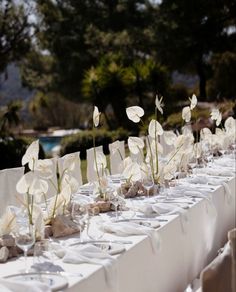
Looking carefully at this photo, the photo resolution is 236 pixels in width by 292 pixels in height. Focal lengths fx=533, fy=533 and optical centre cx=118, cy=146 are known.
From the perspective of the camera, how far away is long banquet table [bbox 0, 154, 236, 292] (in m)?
1.97

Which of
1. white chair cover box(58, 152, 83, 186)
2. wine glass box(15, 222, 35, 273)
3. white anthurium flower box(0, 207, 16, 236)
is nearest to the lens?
wine glass box(15, 222, 35, 273)

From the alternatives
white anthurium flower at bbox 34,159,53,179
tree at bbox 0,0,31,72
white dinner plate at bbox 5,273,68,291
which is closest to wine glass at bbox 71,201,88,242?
white anthurium flower at bbox 34,159,53,179

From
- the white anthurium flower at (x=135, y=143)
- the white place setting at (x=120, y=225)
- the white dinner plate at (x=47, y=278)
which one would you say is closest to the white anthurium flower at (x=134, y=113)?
the white place setting at (x=120, y=225)

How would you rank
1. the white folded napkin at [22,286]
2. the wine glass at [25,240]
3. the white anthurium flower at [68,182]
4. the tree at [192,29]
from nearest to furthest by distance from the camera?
1. the white folded napkin at [22,286]
2. the wine glass at [25,240]
3. the white anthurium flower at [68,182]
4. the tree at [192,29]

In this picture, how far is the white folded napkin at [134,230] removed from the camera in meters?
2.44

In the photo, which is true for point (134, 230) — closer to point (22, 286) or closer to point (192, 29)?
point (22, 286)

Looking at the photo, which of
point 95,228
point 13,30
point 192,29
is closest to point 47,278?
point 95,228

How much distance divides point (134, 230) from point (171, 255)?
0.41 metres

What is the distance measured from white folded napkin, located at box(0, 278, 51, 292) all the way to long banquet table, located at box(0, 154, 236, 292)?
0.35ft

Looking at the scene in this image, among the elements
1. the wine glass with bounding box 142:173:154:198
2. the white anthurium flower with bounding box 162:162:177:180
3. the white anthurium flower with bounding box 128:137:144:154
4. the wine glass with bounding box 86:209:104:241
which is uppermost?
the white anthurium flower with bounding box 128:137:144:154

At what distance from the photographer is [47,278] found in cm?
183

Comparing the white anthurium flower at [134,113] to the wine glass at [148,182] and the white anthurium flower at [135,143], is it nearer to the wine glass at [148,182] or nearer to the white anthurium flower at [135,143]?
the white anthurium flower at [135,143]

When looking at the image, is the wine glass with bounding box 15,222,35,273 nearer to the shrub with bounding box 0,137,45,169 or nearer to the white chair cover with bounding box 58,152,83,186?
the white chair cover with bounding box 58,152,83,186

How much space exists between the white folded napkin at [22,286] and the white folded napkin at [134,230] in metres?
0.72
